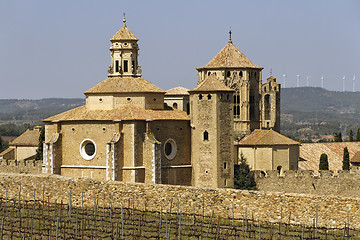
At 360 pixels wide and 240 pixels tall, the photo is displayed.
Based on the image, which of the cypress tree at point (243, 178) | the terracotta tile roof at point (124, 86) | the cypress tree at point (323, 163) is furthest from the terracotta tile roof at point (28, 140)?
the cypress tree at point (243, 178)

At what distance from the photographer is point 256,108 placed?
66688mm

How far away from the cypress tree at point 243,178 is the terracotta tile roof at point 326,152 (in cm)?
806

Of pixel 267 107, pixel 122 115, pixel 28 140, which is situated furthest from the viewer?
pixel 28 140

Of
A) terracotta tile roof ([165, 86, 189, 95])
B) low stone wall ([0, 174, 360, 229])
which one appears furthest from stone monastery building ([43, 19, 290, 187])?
low stone wall ([0, 174, 360, 229])

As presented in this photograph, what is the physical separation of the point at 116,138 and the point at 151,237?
23.6m

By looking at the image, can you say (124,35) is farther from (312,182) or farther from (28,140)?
(28,140)

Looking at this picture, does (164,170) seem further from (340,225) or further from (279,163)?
(340,225)

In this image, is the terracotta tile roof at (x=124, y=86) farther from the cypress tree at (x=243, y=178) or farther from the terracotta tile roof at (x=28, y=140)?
the terracotta tile roof at (x=28, y=140)

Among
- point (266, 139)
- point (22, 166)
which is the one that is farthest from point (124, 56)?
point (22, 166)

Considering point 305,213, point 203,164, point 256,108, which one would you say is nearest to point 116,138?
point 203,164

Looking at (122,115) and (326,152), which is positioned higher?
(122,115)

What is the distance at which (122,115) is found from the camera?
176 feet

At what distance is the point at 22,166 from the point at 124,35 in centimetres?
1301

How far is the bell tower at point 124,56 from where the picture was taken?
5838 centimetres
